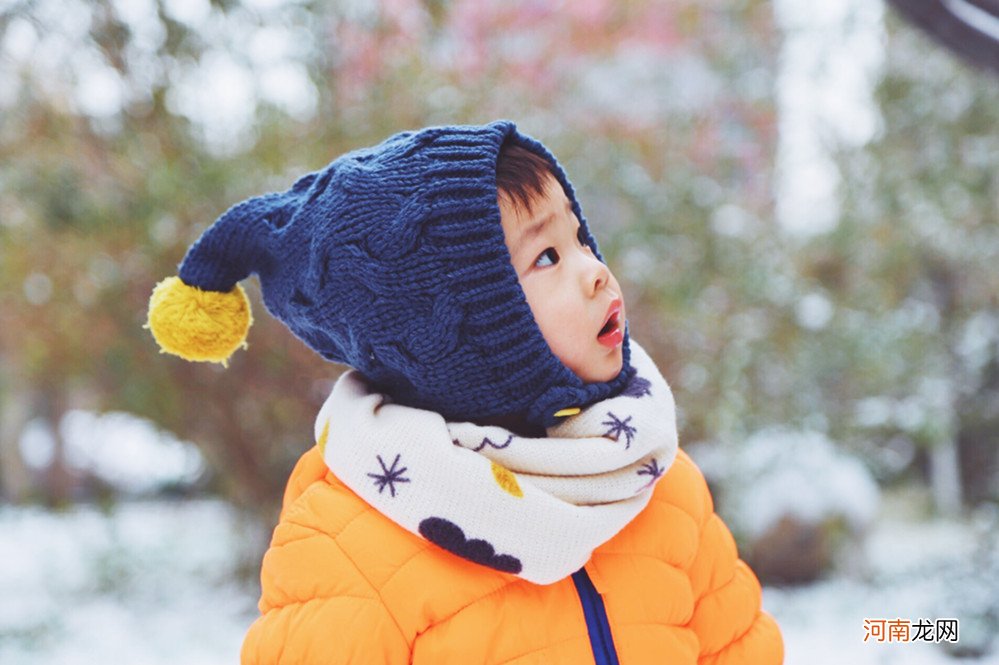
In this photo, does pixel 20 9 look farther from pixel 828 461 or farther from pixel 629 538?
pixel 828 461

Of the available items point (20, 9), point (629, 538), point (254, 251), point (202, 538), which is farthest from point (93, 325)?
point (629, 538)

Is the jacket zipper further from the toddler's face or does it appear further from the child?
the toddler's face

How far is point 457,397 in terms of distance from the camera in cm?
95

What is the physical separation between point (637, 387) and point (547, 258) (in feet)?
0.59

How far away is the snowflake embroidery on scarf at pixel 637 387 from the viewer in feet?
3.27

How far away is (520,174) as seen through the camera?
0.99 m

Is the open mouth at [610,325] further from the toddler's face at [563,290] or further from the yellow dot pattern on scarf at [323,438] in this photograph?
the yellow dot pattern on scarf at [323,438]

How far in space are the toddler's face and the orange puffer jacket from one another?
0.21 meters

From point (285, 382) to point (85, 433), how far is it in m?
3.27

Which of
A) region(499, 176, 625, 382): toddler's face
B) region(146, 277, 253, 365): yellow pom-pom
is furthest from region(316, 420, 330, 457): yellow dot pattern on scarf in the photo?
region(499, 176, 625, 382): toddler's face

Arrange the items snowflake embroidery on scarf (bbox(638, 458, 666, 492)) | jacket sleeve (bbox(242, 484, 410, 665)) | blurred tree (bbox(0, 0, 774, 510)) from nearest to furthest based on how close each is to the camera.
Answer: jacket sleeve (bbox(242, 484, 410, 665))
snowflake embroidery on scarf (bbox(638, 458, 666, 492))
blurred tree (bbox(0, 0, 774, 510))

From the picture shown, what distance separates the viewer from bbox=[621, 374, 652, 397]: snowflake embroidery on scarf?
3.27 feet

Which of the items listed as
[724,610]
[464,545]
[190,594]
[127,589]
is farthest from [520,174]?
[127,589]

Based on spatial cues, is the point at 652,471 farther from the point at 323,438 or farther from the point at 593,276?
the point at 323,438
